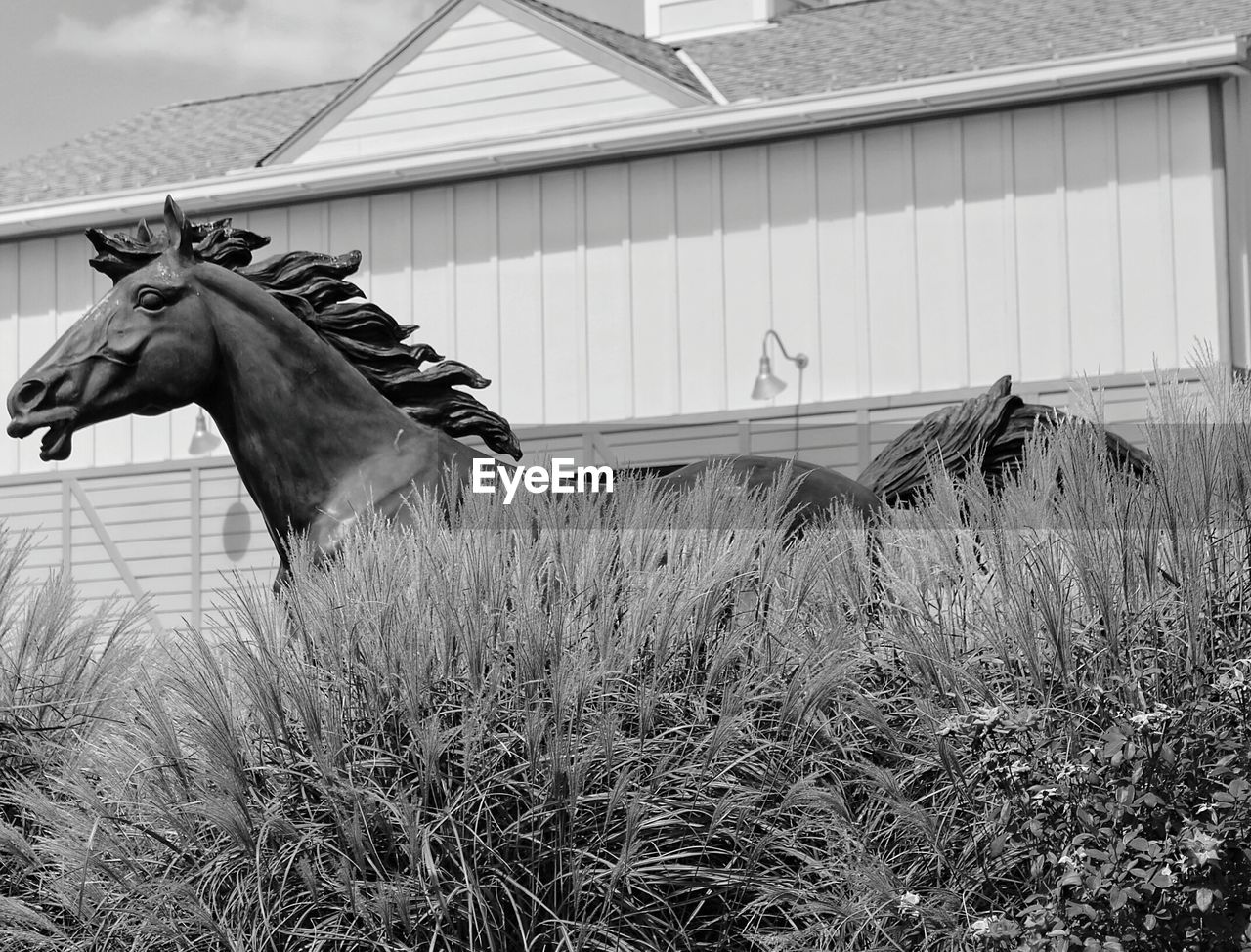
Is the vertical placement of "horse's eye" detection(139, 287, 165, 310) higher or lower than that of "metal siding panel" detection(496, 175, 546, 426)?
lower

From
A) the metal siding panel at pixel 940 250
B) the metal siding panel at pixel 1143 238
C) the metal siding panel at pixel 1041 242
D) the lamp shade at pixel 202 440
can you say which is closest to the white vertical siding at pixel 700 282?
the metal siding panel at pixel 940 250

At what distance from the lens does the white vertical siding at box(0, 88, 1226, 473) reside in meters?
12.4

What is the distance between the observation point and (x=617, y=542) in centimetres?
438

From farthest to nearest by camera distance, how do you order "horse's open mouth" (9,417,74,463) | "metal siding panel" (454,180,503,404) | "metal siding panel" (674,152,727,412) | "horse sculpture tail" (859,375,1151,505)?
"metal siding panel" (454,180,503,404)
"metal siding panel" (674,152,727,412)
"horse sculpture tail" (859,375,1151,505)
"horse's open mouth" (9,417,74,463)

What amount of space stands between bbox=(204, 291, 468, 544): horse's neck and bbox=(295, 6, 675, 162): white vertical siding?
28.3ft

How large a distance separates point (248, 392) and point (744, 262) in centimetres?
829

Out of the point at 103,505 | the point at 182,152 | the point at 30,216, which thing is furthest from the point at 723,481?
the point at 182,152

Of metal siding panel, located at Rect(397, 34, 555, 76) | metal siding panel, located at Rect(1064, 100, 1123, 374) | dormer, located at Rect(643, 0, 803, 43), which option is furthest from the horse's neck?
dormer, located at Rect(643, 0, 803, 43)

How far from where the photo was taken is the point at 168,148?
17375 millimetres

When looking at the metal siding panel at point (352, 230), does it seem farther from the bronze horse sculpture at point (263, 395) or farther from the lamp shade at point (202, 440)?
the bronze horse sculpture at point (263, 395)

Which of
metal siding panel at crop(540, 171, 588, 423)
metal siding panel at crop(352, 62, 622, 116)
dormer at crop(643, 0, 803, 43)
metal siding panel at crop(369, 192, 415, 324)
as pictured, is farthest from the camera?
dormer at crop(643, 0, 803, 43)

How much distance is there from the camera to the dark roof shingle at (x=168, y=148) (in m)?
16.3

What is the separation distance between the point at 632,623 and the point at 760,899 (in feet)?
2.24

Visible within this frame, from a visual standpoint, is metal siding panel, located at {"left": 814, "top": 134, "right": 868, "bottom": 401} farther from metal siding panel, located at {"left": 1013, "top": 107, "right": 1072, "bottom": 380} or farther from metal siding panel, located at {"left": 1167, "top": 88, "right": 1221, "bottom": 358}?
metal siding panel, located at {"left": 1167, "top": 88, "right": 1221, "bottom": 358}
